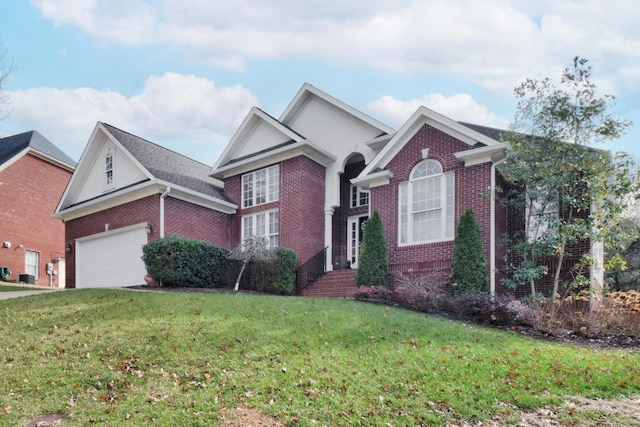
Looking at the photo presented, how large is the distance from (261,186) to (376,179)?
545 cm

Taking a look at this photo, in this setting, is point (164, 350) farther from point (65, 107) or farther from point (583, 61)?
point (65, 107)

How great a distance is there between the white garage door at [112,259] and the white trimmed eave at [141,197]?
1.10 metres

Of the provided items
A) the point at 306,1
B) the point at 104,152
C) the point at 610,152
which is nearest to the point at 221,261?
the point at 104,152

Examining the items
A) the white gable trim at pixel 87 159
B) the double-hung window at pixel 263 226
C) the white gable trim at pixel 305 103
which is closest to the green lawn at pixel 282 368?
the double-hung window at pixel 263 226

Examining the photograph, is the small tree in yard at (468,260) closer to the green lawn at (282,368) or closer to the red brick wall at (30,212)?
the green lawn at (282,368)

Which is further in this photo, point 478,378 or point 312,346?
point 312,346

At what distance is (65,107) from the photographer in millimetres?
21984

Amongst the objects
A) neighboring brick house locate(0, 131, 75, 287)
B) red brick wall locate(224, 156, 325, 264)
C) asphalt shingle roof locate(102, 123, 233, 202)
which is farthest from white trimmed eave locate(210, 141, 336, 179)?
neighboring brick house locate(0, 131, 75, 287)

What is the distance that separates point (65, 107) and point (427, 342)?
1932 cm

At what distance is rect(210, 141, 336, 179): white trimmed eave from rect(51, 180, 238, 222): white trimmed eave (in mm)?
1485

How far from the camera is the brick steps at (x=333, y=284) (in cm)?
1683

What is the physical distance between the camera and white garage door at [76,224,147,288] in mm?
18578

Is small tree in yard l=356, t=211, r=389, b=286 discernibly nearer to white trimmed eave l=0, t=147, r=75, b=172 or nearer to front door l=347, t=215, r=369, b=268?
front door l=347, t=215, r=369, b=268

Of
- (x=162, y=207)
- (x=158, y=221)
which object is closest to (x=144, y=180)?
(x=162, y=207)
